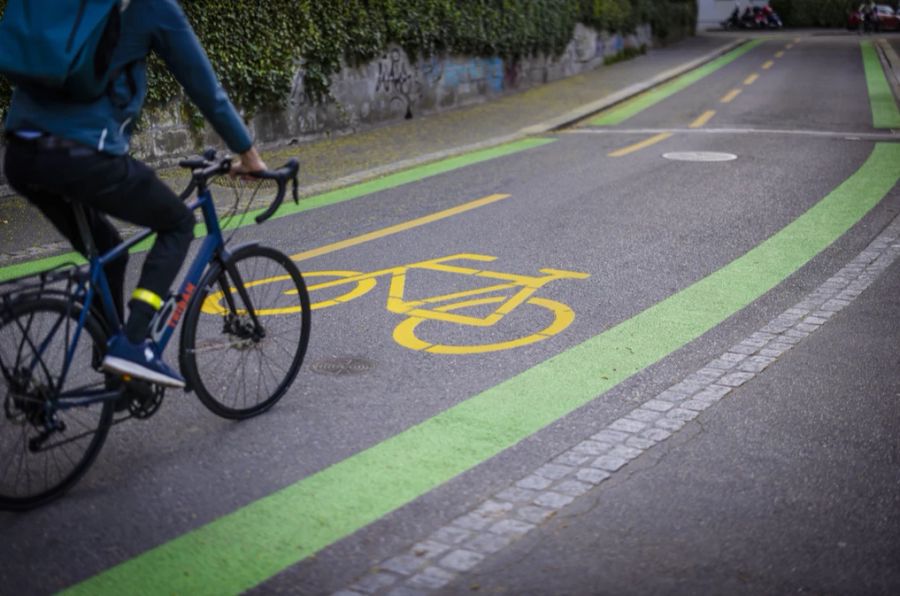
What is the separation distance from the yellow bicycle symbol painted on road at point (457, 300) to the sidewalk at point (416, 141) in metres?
3.00

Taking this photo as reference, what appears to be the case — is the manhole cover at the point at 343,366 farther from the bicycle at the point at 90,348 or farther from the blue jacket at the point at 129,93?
the blue jacket at the point at 129,93

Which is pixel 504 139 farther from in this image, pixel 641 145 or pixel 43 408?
pixel 43 408

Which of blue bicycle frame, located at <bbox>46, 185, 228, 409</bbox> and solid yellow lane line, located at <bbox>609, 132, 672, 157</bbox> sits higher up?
blue bicycle frame, located at <bbox>46, 185, 228, 409</bbox>

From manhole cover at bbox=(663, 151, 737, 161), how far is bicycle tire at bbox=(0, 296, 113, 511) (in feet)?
33.7

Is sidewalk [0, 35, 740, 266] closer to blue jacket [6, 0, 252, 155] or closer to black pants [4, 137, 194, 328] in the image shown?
black pants [4, 137, 194, 328]

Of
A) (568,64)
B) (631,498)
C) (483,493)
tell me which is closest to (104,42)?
(483,493)

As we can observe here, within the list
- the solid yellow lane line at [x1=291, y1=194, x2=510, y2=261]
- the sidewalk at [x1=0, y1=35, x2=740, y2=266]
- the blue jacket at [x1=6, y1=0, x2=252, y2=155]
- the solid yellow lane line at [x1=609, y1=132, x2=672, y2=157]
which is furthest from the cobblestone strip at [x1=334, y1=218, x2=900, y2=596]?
the solid yellow lane line at [x1=609, y1=132, x2=672, y2=157]

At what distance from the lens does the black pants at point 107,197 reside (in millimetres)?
3828

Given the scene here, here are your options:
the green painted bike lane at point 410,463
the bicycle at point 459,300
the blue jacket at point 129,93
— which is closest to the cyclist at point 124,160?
the blue jacket at point 129,93

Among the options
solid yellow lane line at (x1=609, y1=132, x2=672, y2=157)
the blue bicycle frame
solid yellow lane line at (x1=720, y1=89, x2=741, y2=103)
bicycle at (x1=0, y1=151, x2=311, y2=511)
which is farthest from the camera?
solid yellow lane line at (x1=720, y1=89, x2=741, y2=103)

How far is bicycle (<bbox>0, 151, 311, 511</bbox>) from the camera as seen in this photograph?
394 cm

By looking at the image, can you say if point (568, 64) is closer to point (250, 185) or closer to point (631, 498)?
point (250, 185)

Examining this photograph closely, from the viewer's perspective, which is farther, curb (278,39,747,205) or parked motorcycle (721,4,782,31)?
parked motorcycle (721,4,782,31)

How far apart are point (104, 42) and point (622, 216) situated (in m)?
6.60
